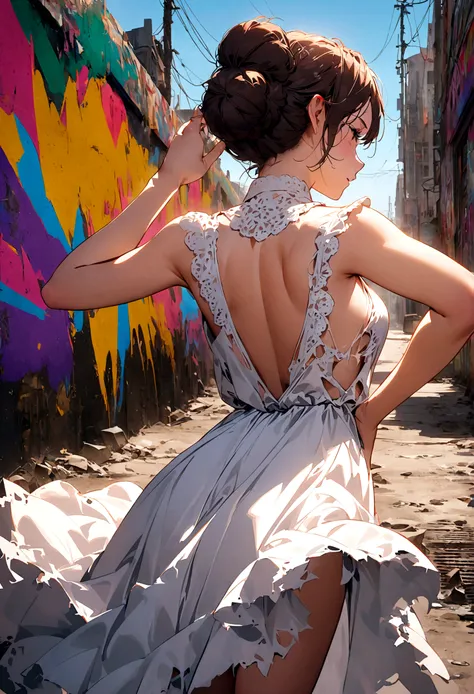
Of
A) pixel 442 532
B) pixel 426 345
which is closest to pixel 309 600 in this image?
pixel 426 345

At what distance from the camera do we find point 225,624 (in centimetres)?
127

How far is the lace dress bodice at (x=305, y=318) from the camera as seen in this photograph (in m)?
1.56

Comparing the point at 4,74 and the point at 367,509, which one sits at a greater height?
the point at 4,74

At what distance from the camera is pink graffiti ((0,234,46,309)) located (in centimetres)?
472

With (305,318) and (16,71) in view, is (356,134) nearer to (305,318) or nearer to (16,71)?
(305,318)

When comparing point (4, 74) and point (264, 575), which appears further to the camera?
point (4, 74)

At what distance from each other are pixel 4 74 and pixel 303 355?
384 cm

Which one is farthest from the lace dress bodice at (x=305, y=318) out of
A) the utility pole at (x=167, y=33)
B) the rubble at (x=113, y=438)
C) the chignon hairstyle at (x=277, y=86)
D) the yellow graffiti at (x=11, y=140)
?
the utility pole at (x=167, y=33)

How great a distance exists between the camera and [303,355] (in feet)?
5.17

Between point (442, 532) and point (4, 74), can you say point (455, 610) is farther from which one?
point (4, 74)

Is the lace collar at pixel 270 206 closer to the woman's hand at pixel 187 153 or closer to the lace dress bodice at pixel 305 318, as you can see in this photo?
the lace dress bodice at pixel 305 318

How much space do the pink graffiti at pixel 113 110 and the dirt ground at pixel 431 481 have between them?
2688mm

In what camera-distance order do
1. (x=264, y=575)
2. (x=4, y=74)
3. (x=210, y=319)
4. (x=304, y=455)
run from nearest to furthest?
(x=264, y=575), (x=304, y=455), (x=210, y=319), (x=4, y=74)

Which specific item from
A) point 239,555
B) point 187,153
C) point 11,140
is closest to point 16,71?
point 11,140
